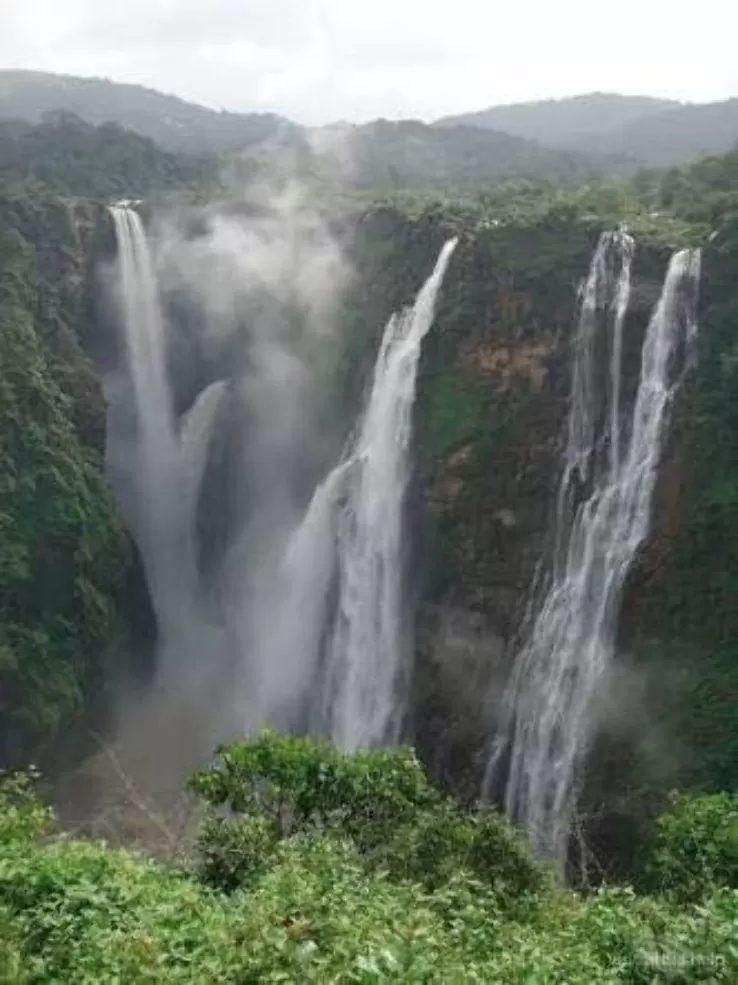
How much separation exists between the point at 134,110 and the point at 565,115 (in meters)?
56.9

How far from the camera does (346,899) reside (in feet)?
28.5

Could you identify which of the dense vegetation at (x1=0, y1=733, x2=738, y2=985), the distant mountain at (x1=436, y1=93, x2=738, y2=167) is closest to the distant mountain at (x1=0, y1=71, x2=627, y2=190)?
the distant mountain at (x1=436, y1=93, x2=738, y2=167)

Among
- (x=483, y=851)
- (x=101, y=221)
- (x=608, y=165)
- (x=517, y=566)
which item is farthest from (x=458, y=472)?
(x=608, y=165)

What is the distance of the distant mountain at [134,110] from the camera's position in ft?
386

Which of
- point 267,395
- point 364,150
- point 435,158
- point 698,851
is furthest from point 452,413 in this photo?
point 435,158

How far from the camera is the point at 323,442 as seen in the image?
33844 mm

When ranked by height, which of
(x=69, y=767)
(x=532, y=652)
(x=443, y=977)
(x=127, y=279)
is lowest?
(x=69, y=767)

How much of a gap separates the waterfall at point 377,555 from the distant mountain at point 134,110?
77439 mm

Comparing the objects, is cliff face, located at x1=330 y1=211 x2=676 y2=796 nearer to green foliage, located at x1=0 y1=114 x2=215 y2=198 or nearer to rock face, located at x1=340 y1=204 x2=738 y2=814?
rock face, located at x1=340 y1=204 x2=738 y2=814

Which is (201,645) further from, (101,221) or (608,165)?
(608,165)

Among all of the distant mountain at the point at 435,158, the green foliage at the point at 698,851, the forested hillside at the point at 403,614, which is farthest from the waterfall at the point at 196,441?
the green foliage at the point at 698,851

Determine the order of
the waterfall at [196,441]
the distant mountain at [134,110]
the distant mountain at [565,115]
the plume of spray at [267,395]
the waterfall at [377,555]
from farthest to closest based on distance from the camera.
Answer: the distant mountain at [565,115]
the distant mountain at [134,110]
the waterfall at [196,441]
the plume of spray at [267,395]
the waterfall at [377,555]

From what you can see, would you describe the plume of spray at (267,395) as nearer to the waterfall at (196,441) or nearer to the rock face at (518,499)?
the waterfall at (196,441)

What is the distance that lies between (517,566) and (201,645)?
39.3ft
